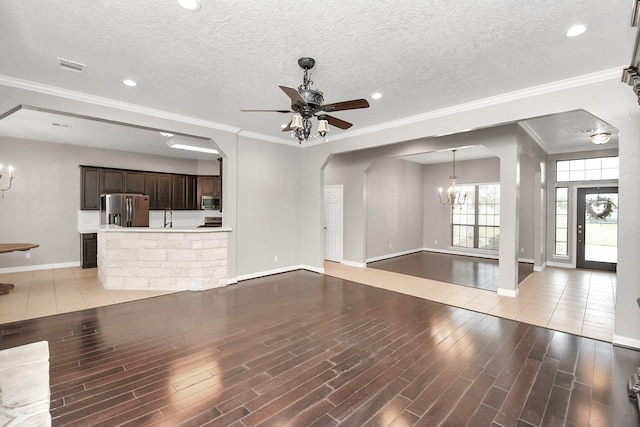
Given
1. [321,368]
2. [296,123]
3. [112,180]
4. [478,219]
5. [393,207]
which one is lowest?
[321,368]

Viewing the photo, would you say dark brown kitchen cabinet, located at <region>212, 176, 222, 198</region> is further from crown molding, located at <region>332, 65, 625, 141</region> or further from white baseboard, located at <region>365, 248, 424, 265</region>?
crown molding, located at <region>332, 65, 625, 141</region>

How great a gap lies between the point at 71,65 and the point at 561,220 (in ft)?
→ 32.5

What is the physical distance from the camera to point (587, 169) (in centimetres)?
699

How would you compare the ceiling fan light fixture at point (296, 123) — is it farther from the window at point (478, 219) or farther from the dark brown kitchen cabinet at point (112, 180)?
the window at point (478, 219)

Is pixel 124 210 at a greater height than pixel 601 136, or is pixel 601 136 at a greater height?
pixel 601 136

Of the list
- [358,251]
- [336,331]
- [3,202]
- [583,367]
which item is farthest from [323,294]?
[3,202]

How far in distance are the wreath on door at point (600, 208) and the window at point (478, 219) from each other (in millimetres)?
2041

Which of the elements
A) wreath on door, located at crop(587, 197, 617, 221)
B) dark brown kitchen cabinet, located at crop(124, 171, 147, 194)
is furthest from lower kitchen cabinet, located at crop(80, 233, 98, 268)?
wreath on door, located at crop(587, 197, 617, 221)

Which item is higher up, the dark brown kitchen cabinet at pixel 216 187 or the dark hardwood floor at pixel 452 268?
the dark brown kitchen cabinet at pixel 216 187

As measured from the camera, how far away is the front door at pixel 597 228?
6621 mm

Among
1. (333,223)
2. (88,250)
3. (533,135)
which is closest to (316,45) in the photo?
(533,135)

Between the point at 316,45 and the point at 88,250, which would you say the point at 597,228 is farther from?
the point at 88,250

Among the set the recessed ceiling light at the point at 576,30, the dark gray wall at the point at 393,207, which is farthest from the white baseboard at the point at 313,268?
the recessed ceiling light at the point at 576,30

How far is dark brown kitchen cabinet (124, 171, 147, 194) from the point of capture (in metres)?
7.38
